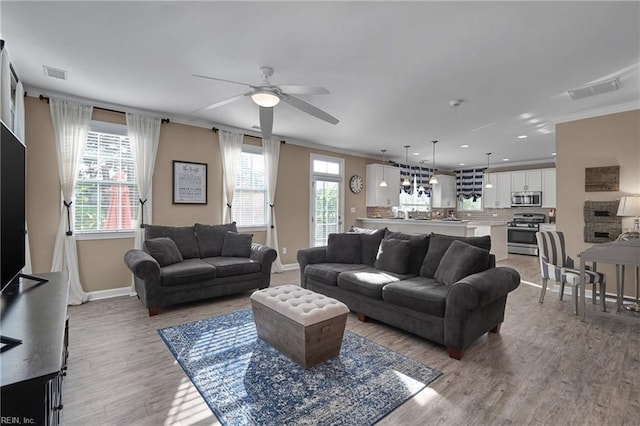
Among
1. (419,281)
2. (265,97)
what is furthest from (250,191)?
(419,281)

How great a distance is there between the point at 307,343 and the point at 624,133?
5030 mm

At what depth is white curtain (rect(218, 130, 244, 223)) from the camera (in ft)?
17.3

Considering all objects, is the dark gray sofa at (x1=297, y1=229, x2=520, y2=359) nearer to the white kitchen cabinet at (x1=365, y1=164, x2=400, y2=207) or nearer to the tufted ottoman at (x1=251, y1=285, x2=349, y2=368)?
the tufted ottoman at (x1=251, y1=285, x2=349, y2=368)

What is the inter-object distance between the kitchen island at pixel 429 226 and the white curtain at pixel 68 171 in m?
5.35

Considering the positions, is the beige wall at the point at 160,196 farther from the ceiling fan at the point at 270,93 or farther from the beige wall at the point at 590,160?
the beige wall at the point at 590,160

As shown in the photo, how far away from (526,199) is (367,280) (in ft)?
24.5

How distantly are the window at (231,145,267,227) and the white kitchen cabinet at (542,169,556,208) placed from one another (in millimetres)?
7496

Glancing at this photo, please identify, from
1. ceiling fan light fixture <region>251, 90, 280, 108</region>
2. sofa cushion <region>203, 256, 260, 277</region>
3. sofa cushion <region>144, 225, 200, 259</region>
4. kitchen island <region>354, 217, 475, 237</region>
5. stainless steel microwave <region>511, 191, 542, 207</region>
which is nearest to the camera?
ceiling fan light fixture <region>251, 90, 280, 108</region>

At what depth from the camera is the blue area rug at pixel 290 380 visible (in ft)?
6.25

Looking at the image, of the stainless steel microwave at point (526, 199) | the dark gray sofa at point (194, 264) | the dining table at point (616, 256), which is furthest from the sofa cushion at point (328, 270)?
the stainless steel microwave at point (526, 199)

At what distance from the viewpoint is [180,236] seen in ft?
14.5

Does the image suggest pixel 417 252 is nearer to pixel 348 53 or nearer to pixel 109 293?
pixel 348 53

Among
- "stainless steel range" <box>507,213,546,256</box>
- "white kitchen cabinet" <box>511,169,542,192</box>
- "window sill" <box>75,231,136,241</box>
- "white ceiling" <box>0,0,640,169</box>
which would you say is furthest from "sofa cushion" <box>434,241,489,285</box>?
"white kitchen cabinet" <box>511,169,542,192</box>

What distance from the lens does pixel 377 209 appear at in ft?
27.1
